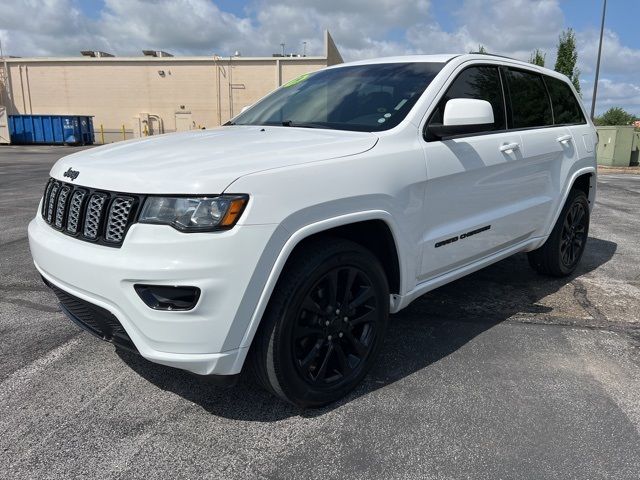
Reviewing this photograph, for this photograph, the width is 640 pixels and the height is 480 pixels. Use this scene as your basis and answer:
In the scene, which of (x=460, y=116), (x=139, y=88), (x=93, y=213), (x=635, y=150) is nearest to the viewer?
(x=93, y=213)

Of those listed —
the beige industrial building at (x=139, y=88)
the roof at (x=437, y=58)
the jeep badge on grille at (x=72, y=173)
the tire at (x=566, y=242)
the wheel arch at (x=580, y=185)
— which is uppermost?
the beige industrial building at (x=139, y=88)

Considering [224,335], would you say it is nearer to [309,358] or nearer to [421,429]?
[309,358]

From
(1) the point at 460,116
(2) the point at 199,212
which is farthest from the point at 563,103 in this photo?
(2) the point at 199,212

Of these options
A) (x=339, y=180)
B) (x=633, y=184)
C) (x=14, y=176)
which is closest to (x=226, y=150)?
(x=339, y=180)

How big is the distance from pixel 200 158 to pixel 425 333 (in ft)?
6.78

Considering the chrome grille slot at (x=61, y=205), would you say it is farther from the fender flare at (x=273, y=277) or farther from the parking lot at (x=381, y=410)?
the fender flare at (x=273, y=277)

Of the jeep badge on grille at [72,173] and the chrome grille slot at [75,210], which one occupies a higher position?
Answer: the jeep badge on grille at [72,173]

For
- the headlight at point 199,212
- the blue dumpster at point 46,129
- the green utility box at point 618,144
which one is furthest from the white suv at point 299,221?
the blue dumpster at point 46,129

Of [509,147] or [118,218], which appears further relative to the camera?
[509,147]

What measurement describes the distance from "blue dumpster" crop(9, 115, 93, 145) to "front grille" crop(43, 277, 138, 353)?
108 feet

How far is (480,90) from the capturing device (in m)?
3.64

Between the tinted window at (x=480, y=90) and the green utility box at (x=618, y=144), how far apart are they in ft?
62.2

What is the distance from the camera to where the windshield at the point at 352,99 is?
3.13 m

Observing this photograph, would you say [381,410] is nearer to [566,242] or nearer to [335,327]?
[335,327]
